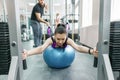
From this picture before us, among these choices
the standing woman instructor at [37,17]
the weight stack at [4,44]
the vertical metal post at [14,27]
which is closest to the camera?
the vertical metal post at [14,27]

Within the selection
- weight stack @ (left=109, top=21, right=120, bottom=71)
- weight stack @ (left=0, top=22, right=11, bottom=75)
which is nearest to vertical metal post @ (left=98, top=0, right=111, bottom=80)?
weight stack @ (left=109, top=21, right=120, bottom=71)

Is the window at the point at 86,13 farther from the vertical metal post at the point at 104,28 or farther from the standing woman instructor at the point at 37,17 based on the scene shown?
the vertical metal post at the point at 104,28

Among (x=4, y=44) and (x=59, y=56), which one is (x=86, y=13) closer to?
(x=59, y=56)

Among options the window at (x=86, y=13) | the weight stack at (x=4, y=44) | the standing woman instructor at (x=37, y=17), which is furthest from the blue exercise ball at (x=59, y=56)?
the window at (x=86, y=13)

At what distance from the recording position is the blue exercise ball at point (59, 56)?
208cm

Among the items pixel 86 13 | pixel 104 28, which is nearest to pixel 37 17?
pixel 86 13

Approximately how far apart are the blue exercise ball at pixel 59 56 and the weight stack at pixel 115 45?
3.03ft

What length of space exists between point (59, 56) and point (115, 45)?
986 mm

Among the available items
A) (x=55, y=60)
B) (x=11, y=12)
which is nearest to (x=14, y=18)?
(x=11, y=12)

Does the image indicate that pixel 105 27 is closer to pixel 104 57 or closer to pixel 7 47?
pixel 104 57

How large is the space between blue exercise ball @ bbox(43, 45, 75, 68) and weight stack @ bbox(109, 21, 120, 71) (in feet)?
3.03

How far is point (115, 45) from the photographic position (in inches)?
48.7

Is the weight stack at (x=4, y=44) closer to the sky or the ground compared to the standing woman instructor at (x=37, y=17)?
closer to the ground

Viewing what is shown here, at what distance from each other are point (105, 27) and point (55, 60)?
109cm
